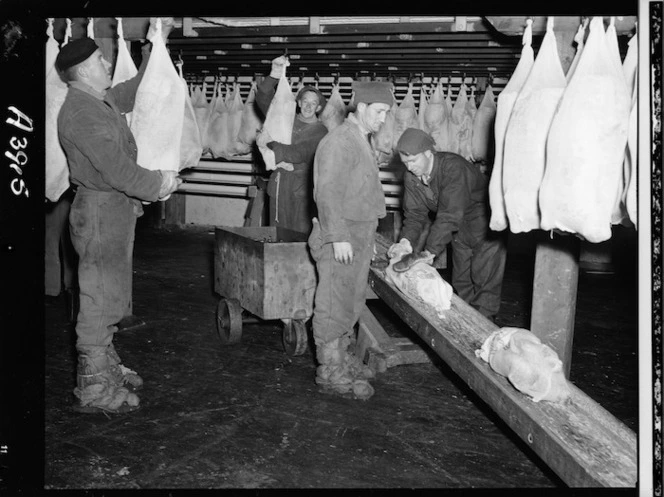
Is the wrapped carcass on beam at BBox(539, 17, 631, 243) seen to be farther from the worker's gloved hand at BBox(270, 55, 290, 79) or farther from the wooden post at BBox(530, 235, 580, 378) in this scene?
the worker's gloved hand at BBox(270, 55, 290, 79)

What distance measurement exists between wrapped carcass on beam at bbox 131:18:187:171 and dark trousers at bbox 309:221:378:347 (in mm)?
1079

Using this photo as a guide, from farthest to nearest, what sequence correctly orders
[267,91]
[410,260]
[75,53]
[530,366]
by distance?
1. [267,91]
2. [410,260]
3. [75,53]
4. [530,366]

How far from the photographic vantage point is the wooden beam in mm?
1983

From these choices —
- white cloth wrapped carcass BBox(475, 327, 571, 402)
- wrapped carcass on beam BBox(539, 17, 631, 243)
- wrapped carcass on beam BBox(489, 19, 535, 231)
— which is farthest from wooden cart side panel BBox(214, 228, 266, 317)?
wrapped carcass on beam BBox(539, 17, 631, 243)

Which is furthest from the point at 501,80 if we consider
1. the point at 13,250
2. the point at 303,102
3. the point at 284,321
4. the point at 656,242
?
the point at 13,250

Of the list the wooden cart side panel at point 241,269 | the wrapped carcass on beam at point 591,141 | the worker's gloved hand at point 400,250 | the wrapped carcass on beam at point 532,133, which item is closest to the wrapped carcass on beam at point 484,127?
the worker's gloved hand at point 400,250

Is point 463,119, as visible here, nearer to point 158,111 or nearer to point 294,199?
point 294,199

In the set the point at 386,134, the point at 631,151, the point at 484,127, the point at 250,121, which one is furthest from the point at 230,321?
the point at 484,127

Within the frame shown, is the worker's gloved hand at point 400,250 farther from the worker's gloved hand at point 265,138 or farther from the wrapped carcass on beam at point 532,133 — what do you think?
the worker's gloved hand at point 265,138

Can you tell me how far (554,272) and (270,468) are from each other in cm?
187

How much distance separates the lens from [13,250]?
93.3 inches

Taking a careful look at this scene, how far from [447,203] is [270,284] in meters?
1.53

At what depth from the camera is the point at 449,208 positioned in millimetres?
4621

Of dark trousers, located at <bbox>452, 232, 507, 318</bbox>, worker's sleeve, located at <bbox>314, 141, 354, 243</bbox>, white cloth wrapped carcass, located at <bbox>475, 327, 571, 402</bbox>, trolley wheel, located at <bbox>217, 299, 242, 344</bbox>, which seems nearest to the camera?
white cloth wrapped carcass, located at <bbox>475, 327, 571, 402</bbox>
